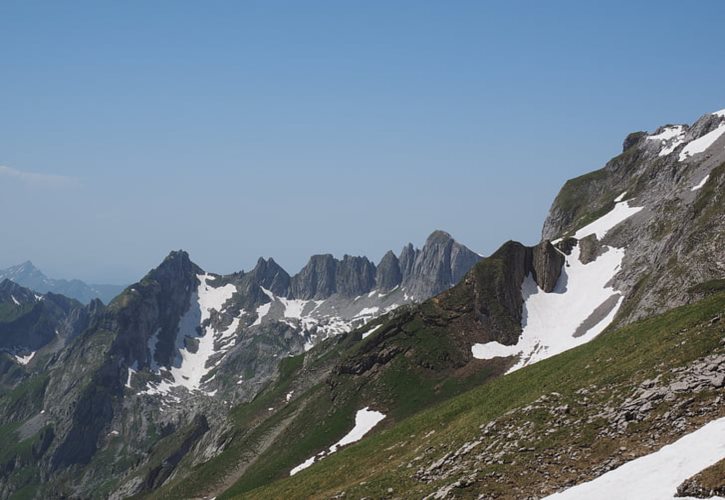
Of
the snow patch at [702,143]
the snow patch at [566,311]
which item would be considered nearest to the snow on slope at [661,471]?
the snow patch at [566,311]

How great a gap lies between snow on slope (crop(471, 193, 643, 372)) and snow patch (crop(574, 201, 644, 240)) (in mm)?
295

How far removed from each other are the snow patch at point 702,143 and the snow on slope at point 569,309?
18.1 metres

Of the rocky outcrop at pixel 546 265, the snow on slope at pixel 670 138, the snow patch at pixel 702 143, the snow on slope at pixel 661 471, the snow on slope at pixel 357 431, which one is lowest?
the snow on slope at pixel 357 431

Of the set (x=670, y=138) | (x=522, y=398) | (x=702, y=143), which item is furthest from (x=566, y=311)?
(x=522, y=398)

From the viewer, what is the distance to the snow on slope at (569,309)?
383 ft

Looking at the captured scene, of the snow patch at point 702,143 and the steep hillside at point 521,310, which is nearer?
the steep hillside at point 521,310

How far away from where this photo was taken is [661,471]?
28.4 m

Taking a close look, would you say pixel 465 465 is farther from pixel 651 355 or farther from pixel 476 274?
pixel 476 274

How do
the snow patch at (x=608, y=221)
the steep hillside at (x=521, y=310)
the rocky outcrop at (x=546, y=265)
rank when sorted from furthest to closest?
the snow patch at (x=608, y=221) < the rocky outcrop at (x=546, y=265) < the steep hillside at (x=521, y=310)

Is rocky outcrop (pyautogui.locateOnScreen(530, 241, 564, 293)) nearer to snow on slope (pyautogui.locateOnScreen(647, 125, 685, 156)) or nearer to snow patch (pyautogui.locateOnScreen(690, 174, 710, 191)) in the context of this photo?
snow patch (pyautogui.locateOnScreen(690, 174, 710, 191))

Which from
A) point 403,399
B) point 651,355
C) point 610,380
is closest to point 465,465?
point 610,380

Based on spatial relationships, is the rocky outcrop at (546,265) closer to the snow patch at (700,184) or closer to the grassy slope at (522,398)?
the snow patch at (700,184)

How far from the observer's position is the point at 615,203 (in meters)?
165

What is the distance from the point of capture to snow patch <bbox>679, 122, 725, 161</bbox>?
472 ft
